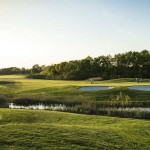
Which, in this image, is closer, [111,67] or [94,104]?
[94,104]

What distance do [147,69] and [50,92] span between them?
63.9m

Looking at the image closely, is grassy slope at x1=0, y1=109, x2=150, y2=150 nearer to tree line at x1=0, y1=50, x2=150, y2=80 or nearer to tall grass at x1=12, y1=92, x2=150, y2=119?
tall grass at x1=12, y1=92, x2=150, y2=119

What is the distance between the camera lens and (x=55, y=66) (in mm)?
123438

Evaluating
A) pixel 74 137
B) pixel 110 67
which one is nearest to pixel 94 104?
pixel 74 137

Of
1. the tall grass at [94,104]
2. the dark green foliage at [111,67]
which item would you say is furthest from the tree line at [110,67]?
the tall grass at [94,104]

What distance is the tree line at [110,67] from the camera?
106 meters

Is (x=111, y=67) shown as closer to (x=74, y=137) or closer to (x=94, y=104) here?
(x=94, y=104)

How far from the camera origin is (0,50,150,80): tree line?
106 metres

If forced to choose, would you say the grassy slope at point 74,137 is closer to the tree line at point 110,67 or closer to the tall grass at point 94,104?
the tall grass at point 94,104

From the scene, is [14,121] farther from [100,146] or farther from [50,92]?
[50,92]

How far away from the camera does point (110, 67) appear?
110 metres

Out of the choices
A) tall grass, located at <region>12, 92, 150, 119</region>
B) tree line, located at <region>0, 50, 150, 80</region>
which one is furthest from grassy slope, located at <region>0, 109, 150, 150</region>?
tree line, located at <region>0, 50, 150, 80</region>

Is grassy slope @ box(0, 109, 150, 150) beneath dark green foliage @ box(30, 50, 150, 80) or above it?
beneath

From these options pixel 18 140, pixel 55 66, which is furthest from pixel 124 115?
pixel 55 66
